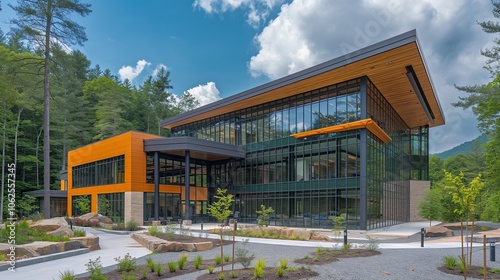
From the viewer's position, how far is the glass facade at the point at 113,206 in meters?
32.7

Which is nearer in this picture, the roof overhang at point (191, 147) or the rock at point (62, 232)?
the rock at point (62, 232)

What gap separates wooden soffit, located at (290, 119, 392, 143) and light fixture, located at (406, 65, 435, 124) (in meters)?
4.12

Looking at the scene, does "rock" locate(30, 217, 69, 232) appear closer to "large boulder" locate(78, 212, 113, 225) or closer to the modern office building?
"large boulder" locate(78, 212, 113, 225)

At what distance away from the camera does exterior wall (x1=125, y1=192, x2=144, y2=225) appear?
31.3 m

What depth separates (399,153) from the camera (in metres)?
36.0

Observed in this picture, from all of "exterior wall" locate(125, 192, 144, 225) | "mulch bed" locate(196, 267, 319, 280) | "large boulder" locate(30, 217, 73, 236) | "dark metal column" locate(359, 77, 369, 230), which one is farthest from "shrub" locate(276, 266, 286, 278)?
"exterior wall" locate(125, 192, 144, 225)

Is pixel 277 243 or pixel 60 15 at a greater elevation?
pixel 60 15

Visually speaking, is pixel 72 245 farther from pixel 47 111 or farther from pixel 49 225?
pixel 47 111

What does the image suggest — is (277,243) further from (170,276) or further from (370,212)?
(370,212)

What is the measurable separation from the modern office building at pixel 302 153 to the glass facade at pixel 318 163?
88 mm

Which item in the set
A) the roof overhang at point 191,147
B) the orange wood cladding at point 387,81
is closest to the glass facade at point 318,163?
the orange wood cladding at point 387,81

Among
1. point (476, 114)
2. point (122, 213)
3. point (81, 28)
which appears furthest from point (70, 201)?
point (476, 114)

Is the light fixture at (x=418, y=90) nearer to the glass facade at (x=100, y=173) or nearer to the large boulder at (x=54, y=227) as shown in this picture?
the large boulder at (x=54, y=227)

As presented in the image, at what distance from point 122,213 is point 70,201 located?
50.5 ft
